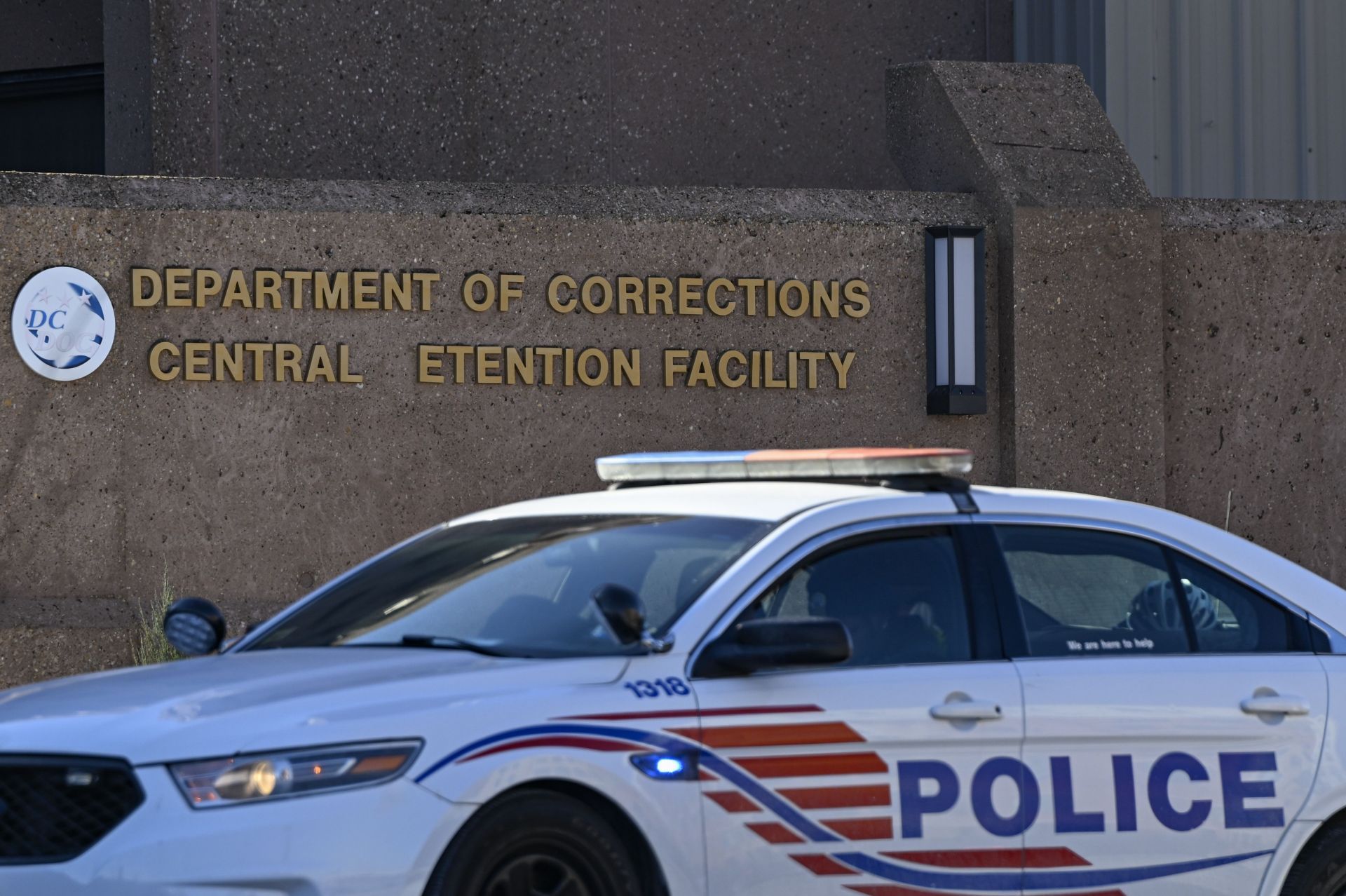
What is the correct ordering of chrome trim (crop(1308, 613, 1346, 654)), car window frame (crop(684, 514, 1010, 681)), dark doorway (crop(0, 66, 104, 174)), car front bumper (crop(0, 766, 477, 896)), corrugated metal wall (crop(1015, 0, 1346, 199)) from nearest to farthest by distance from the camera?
car front bumper (crop(0, 766, 477, 896)), car window frame (crop(684, 514, 1010, 681)), chrome trim (crop(1308, 613, 1346, 654)), corrugated metal wall (crop(1015, 0, 1346, 199)), dark doorway (crop(0, 66, 104, 174))

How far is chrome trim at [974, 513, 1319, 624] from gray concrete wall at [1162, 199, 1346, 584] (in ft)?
18.8

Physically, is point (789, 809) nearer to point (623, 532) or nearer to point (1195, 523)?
point (623, 532)

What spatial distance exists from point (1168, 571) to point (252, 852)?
2.77m

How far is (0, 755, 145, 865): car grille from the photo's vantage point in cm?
442

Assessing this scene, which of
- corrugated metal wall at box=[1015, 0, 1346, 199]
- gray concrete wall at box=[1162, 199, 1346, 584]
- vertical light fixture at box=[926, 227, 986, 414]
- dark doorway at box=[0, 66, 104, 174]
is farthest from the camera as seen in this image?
dark doorway at box=[0, 66, 104, 174]

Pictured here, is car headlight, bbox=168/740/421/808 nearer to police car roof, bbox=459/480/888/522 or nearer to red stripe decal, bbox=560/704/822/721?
red stripe decal, bbox=560/704/822/721

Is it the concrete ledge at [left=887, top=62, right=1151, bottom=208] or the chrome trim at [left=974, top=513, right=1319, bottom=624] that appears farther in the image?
the concrete ledge at [left=887, top=62, right=1151, bottom=208]

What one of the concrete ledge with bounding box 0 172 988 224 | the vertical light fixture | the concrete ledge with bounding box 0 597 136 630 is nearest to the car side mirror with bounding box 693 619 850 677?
the concrete ledge with bounding box 0 597 136 630

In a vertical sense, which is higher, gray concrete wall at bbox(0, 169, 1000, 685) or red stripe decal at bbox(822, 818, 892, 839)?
gray concrete wall at bbox(0, 169, 1000, 685)

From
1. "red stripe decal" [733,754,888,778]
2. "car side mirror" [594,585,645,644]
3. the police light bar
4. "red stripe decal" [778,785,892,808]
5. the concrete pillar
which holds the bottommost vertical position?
"red stripe decal" [778,785,892,808]

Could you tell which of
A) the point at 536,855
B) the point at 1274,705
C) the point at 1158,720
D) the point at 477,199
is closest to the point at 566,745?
the point at 536,855

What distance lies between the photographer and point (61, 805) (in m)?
4.49

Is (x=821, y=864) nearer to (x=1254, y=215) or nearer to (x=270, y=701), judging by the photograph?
(x=270, y=701)

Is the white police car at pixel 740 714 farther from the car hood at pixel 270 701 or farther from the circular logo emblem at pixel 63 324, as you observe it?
the circular logo emblem at pixel 63 324
